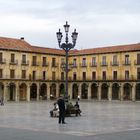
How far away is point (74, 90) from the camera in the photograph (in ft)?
266

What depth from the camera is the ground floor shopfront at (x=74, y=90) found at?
69875mm

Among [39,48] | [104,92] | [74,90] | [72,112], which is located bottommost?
[72,112]

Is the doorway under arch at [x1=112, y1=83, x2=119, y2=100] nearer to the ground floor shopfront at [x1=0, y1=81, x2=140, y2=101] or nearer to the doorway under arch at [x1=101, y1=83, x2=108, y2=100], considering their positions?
the ground floor shopfront at [x1=0, y1=81, x2=140, y2=101]

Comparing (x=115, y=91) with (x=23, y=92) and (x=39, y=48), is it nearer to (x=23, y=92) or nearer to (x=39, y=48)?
(x=39, y=48)

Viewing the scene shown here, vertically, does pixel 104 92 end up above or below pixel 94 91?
below

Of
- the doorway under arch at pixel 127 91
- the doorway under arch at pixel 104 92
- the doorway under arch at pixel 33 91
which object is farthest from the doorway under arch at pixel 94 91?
the doorway under arch at pixel 33 91

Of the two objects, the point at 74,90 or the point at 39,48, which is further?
the point at 74,90

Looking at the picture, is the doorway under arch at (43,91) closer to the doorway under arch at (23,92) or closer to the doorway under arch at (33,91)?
the doorway under arch at (33,91)

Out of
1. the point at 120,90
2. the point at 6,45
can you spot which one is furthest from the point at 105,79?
the point at 6,45

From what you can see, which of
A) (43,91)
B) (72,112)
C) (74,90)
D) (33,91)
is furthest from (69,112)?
(74,90)

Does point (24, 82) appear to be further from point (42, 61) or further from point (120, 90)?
point (120, 90)

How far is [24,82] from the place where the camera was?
72000 mm

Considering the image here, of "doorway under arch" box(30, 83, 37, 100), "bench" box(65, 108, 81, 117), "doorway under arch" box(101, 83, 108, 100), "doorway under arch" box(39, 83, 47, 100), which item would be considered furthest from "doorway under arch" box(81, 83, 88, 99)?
"bench" box(65, 108, 81, 117)

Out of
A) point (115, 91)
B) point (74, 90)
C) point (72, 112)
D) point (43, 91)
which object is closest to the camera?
point (72, 112)
